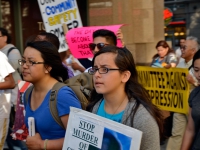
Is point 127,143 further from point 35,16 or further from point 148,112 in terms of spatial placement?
point 35,16

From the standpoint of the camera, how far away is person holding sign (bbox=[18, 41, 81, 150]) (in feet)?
10.5

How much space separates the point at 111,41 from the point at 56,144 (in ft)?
5.17

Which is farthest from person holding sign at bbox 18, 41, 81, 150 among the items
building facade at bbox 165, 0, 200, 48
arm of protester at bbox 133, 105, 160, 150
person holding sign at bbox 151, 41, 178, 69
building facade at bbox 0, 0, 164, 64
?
building facade at bbox 165, 0, 200, 48

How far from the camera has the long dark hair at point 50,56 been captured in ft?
11.2

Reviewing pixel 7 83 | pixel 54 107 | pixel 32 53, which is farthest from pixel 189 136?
pixel 7 83

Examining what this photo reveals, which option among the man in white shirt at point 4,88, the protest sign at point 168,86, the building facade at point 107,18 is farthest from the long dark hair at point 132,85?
the building facade at point 107,18

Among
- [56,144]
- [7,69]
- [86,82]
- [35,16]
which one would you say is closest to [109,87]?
[56,144]

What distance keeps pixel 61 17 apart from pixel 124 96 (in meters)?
3.81

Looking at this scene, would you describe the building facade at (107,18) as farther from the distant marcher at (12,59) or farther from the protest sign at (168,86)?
the distant marcher at (12,59)

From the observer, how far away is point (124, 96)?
291 centimetres

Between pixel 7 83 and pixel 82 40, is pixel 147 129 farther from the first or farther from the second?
pixel 82 40

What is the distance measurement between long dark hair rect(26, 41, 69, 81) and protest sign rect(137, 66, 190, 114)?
11.1 ft

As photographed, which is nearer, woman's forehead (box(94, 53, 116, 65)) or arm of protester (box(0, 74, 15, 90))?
woman's forehead (box(94, 53, 116, 65))

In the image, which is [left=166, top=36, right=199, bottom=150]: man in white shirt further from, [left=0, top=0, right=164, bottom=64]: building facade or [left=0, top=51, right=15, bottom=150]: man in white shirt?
[left=0, top=0, right=164, bottom=64]: building facade
